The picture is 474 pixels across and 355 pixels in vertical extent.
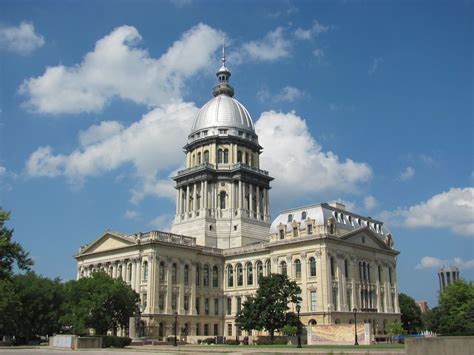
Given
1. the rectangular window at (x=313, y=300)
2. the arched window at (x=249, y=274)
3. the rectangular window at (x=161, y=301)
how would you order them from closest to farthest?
the rectangular window at (x=313, y=300) → the rectangular window at (x=161, y=301) → the arched window at (x=249, y=274)

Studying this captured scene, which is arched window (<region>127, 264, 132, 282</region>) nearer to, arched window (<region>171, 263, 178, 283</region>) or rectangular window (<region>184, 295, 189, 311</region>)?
arched window (<region>171, 263, 178, 283</region>)

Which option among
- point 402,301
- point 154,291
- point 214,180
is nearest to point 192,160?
point 214,180

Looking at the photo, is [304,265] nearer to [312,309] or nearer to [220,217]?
[312,309]

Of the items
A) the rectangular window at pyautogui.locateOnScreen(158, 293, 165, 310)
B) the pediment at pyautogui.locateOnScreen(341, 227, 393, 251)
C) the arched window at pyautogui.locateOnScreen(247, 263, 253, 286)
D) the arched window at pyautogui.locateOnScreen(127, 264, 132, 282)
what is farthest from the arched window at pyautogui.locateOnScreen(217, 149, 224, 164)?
the rectangular window at pyautogui.locateOnScreen(158, 293, 165, 310)

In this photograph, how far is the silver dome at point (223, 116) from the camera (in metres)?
119

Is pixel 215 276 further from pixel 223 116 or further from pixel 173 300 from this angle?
pixel 223 116

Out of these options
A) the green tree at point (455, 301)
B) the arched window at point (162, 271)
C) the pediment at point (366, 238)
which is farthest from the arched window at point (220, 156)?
the green tree at point (455, 301)

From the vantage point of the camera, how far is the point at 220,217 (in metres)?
110

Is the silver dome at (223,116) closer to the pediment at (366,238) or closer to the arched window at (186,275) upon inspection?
the arched window at (186,275)

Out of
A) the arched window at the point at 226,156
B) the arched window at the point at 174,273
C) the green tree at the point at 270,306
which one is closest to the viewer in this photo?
the green tree at the point at 270,306

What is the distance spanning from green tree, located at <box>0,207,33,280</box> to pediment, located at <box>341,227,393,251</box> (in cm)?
5029

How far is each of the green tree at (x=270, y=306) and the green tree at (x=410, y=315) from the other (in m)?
54.8

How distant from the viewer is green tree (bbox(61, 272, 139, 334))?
245ft

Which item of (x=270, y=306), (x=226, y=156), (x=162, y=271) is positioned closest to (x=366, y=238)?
(x=270, y=306)
